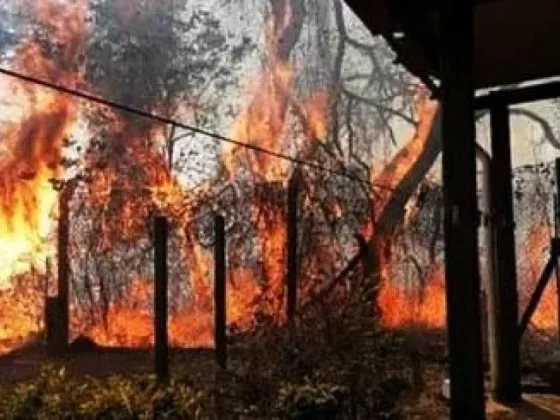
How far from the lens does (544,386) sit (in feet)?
19.4

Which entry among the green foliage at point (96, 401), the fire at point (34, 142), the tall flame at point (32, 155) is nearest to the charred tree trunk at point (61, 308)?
the tall flame at point (32, 155)

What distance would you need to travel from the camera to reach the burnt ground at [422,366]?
209 inches

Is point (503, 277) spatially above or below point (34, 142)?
below

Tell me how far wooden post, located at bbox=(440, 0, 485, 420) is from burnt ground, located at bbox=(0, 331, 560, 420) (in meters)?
1.52

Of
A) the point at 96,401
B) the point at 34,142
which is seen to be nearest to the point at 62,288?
the point at 34,142

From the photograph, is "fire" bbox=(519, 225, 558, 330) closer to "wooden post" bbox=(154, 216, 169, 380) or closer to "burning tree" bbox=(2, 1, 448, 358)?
"burning tree" bbox=(2, 1, 448, 358)

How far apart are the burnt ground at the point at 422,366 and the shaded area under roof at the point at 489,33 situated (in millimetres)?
2079

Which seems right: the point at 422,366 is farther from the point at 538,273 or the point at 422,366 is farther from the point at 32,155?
the point at 32,155

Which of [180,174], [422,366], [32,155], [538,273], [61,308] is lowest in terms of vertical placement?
[422,366]

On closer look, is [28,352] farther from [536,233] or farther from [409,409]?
[536,233]

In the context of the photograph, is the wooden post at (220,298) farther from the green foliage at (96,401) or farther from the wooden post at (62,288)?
the wooden post at (62,288)

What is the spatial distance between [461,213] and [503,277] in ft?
Answer: 8.19

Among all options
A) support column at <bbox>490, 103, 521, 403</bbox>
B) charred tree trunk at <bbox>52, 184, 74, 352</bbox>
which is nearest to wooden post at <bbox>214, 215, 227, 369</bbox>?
support column at <bbox>490, 103, 521, 403</bbox>

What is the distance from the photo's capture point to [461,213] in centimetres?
335
